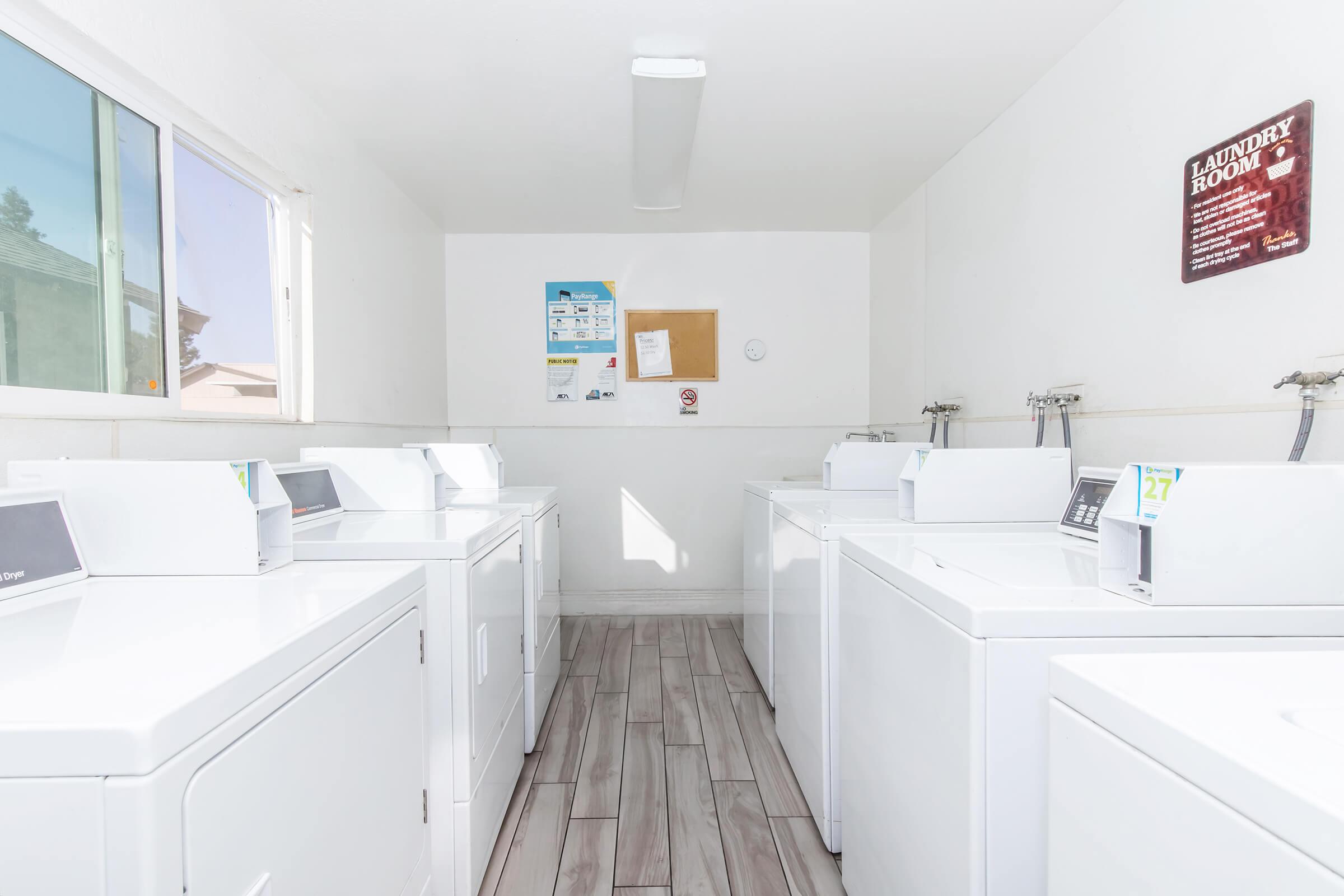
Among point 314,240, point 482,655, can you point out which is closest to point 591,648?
point 482,655

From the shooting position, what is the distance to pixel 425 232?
132 inches

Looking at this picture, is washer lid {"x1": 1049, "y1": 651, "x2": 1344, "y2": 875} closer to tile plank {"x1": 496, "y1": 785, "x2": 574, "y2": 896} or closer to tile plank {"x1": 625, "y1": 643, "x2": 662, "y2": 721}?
tile plank {"x1": 496, "y1": 785, "x2": 574, "y2": 896}

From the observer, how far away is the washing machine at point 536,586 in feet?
6.86

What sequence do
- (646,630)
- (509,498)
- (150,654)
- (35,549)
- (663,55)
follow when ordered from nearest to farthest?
(150,654) < (35,549) < (663,55) < (509,498) < (646,630)

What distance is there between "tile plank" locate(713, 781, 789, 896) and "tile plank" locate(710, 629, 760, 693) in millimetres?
721

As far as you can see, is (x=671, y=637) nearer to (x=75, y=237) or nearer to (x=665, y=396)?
(x=665, y=396)

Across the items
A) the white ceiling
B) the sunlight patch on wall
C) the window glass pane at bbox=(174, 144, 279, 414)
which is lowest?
the sunlight patch on wall

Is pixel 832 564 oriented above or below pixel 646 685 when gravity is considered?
above

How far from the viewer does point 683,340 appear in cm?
369

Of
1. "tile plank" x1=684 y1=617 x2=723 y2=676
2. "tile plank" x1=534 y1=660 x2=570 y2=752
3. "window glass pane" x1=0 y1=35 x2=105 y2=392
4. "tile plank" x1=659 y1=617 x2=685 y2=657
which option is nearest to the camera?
"window glass pane" x1=0 y1=35 x2=105 y2=392

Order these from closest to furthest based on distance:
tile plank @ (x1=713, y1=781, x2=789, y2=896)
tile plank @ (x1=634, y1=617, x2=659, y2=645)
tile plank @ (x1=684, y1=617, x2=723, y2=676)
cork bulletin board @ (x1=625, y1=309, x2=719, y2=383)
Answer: tile plank @ (x1=713, y1=781, x2=789, y2=896) → tile plank @ (x1=684, y1=617, x2=723, y2=676) → tile plank @ (x1=634, y1=617, x2=659, y2=645) → cork bulletin board @ (x1=625, y1=309, x2=719, y2=383)

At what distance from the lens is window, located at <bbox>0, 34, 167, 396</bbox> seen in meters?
1.30

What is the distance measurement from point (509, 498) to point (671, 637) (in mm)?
1423

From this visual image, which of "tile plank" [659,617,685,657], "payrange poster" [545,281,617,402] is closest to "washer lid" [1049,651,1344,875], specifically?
"tile plank" [659,617,685,657]
